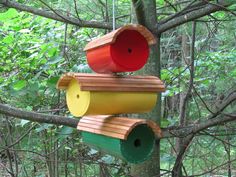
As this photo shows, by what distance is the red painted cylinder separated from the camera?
1.16m

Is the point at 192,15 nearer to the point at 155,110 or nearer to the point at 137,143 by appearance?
the point at 155,110

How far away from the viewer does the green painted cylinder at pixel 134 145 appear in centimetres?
118

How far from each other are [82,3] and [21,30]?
0.54 meters

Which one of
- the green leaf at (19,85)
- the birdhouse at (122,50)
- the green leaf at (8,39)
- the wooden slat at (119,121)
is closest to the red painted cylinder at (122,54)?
the birdhouse at (122,50)

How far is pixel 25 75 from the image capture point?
2322 millimetres

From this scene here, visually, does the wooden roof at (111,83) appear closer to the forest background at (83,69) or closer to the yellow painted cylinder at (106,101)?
the yellow painted cylinder at (106,101)

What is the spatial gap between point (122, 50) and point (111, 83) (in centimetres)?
12

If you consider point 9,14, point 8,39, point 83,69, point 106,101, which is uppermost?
point 9,14

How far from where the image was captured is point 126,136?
112 cm

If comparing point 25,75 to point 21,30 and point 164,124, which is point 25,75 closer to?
point 21,30

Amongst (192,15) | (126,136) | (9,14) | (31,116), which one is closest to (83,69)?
(31,116)

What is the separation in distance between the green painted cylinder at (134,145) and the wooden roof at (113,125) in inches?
1.0

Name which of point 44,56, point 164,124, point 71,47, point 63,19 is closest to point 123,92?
point 63,19

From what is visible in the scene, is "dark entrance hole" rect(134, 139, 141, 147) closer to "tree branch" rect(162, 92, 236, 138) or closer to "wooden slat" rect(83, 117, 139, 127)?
"wooden slat" rect(83, 117, 139, 127)
